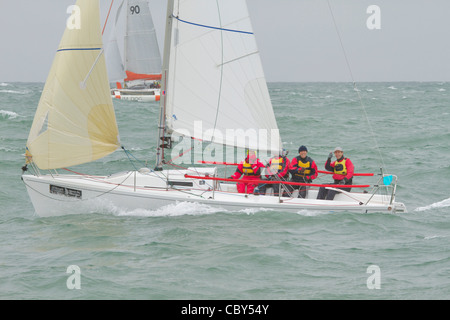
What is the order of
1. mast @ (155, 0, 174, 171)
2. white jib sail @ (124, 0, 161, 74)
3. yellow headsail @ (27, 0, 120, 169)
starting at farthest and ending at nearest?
white jib sail @ (124, 0, 161, 74), mast @ (155, 0, 174, 171), yellow headsail @ (27, 0, 120, 169)

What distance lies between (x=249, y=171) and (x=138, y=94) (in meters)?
39.8

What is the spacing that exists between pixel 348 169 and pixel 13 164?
40.8ft

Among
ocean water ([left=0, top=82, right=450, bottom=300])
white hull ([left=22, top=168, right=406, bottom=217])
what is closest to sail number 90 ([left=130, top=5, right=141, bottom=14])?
ocean water ([left=0, top=82, right=450, bottom=300])

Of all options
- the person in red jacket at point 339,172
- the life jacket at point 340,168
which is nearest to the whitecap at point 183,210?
the person in red jacket at point 339,172

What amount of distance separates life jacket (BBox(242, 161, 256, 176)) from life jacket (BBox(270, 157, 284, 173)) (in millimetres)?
433

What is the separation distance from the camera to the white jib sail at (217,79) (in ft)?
43.8

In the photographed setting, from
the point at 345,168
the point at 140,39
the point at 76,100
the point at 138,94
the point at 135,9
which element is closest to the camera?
the point at 76,100

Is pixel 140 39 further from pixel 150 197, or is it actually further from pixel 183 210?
pixel 183 210

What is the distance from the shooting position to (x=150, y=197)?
13.4 m

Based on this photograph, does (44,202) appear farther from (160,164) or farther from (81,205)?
(160,164)

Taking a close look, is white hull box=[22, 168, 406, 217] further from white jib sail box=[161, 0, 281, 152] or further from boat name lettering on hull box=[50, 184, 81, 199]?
white jib sail box=[161, 0, 281, 152]

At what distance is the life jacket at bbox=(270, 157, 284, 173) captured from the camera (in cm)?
1387

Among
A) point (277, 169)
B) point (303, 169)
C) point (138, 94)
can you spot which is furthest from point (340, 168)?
point (138, 94)

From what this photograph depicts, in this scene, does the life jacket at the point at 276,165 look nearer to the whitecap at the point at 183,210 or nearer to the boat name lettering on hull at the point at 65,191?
the whitecap at the point at 183,210
